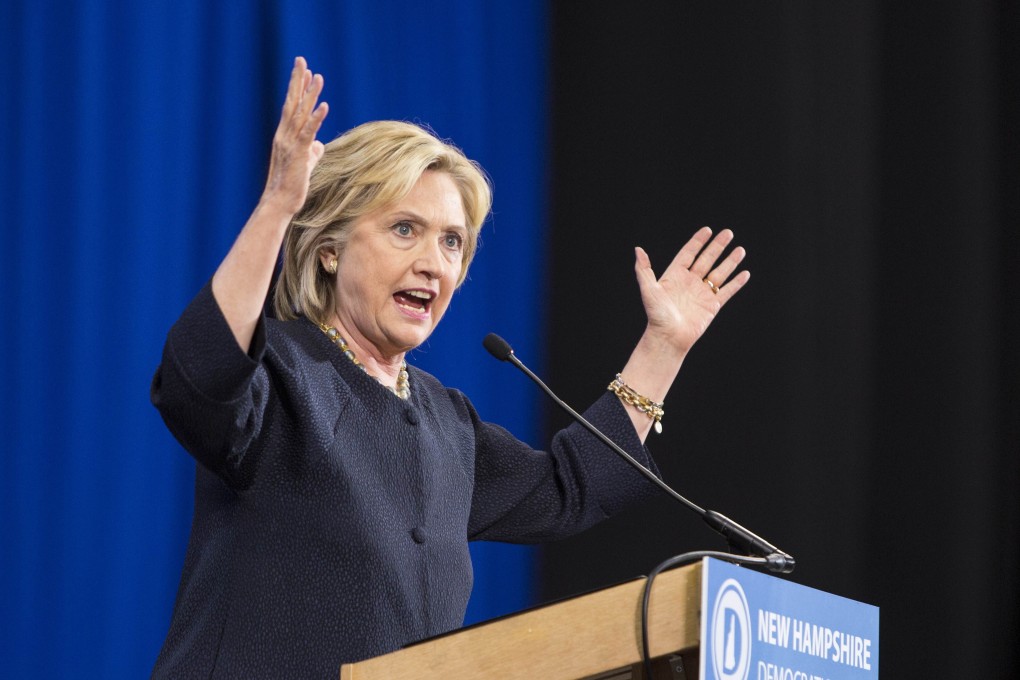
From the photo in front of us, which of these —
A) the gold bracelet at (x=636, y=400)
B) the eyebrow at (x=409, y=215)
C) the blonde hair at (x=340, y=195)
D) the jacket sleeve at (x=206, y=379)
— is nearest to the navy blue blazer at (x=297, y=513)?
the jacket sleeve at (x=206, y=379)

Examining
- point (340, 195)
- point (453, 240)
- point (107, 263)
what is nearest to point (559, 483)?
point (453, 240)

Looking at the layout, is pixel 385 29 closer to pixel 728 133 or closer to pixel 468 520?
pixel 728 133

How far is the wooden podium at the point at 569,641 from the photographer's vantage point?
1236 millimetres

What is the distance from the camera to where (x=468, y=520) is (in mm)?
1946

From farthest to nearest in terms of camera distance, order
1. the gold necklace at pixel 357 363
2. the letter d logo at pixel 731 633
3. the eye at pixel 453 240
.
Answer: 1. the eye at pixel 453 240
2. the gold necklace at pixel 357 363
3. the letter d logo at pixel 731 633

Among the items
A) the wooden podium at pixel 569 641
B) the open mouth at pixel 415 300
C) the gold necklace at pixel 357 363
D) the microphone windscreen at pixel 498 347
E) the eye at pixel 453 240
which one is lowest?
the wooden podium at pixel 569 641

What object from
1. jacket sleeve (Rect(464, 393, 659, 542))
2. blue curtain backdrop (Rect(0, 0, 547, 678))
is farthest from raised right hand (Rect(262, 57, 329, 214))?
blue curtain backdrop (Rect(0, 0, 547, 678))

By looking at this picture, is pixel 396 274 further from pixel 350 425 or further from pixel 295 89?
pixel 295 89

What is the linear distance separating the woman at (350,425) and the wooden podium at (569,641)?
0.31 m

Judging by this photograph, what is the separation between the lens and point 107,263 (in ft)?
8.18

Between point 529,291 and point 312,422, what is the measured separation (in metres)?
1.89

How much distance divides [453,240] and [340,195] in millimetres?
193

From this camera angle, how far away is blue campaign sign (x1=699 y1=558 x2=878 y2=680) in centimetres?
124

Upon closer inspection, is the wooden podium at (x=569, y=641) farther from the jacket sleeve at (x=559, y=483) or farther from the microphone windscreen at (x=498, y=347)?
the jacket sleeve at (x=559, y=483)
